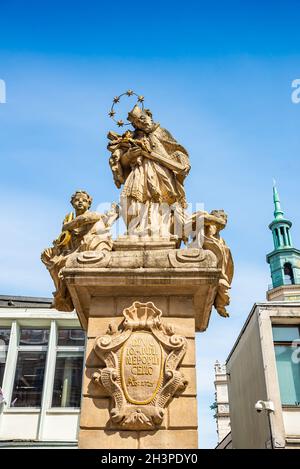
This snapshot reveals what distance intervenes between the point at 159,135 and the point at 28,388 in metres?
15.8

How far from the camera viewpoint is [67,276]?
666cm

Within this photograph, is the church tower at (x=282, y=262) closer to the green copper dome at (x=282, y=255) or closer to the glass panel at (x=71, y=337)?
the green copper dome at (x=282, y=255)

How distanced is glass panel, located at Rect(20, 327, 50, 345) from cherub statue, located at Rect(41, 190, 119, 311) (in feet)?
48.5

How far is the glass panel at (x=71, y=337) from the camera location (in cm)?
2123

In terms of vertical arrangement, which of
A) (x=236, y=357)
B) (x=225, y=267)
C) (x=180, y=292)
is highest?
(x=236, y=357)

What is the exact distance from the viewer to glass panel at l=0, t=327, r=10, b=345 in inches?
843

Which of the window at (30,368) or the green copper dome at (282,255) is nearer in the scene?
the window at (30,368)

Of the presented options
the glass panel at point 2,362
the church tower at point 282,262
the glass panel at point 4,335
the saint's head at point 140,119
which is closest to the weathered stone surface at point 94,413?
the saint's head at point 140,119

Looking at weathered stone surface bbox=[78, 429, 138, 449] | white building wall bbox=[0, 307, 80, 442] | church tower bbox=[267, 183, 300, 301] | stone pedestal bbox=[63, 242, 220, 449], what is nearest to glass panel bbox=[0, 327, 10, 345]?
white building wall bbox=[0, 307, 80, 442]

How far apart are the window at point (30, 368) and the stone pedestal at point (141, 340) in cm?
1495

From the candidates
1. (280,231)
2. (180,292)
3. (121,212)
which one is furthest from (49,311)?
(280,231)

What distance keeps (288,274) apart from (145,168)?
54.2 m

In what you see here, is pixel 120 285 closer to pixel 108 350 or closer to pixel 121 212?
pixel 108 350

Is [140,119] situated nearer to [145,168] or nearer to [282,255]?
[145,168]
